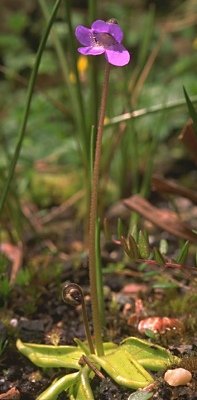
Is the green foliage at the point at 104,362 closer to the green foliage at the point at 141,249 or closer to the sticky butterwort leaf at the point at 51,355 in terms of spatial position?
the sticky butterwort leaf at the point at 51,355

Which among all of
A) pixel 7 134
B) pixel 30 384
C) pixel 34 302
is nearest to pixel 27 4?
pixel 7 134

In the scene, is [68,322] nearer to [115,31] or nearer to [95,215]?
[95,215]

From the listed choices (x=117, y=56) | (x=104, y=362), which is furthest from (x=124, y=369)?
(x=117, y=56)

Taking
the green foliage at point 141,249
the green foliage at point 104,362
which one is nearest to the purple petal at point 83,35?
the green foliage at point 141,249

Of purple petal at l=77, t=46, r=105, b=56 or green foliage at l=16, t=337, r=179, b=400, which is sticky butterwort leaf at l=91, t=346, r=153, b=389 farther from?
purple petal at l=77, t=46, r=105, b=56

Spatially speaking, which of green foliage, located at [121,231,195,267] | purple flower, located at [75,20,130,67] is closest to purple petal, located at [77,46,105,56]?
purple flower, located at [75,20,130,67]

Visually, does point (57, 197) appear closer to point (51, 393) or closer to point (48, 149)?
point (48, 149)
